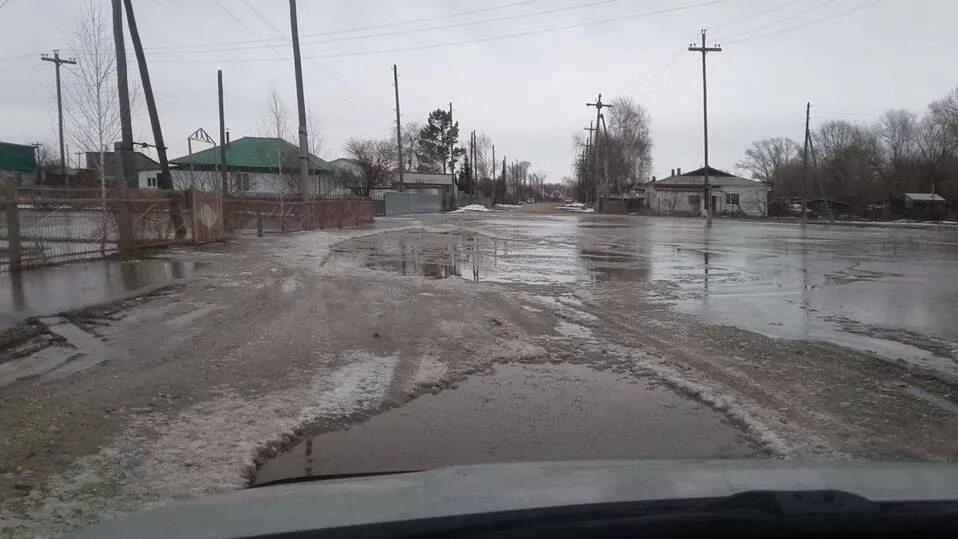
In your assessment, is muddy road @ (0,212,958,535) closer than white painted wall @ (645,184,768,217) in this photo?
Yes

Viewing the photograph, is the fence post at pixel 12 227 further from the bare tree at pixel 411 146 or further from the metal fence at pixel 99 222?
the bare tree at pixel 411 146

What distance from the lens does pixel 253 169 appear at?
67.4m

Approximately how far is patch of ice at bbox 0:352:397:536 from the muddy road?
2 cm

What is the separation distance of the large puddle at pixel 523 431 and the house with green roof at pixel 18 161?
53.1 meters

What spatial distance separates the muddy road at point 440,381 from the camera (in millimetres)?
4426

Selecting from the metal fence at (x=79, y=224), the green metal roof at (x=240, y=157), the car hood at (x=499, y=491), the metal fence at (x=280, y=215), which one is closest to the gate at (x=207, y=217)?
the metal fence at (x=79, y=224)

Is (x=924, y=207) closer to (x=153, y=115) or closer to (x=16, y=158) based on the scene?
(x=153, y=115)

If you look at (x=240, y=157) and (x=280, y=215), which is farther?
(x=240, y=157)

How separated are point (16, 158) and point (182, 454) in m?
57.8

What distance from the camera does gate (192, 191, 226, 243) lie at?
2070 cm

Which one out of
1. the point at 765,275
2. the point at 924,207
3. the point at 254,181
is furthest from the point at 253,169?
the point at 924,207

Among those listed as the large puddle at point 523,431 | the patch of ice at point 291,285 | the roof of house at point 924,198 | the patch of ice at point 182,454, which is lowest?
the large puddle at point 523,431

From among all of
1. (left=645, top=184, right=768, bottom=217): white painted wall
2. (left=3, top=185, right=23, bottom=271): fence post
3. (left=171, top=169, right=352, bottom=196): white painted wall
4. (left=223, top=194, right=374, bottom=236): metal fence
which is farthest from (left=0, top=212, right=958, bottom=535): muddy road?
(left=645, top=184, right=768, bottom=217): white painted wall

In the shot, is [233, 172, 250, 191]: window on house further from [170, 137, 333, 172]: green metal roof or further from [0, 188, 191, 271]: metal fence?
[0, 188, 191, 271]: metal fence
